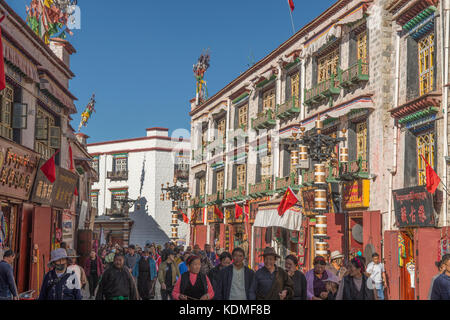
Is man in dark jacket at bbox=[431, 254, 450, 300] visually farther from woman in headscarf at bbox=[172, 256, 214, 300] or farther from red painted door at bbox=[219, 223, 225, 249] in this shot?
red painted door at bbox=[219, 223, 225, 249]

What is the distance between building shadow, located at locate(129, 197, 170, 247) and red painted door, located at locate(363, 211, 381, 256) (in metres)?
32.0

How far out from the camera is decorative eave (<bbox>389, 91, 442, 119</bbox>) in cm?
1638

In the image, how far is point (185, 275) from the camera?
9.39 m

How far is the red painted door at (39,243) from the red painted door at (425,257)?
35.7ft

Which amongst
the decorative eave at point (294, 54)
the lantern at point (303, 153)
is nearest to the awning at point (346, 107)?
the lantern at point (303, 153)

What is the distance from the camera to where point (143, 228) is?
1991 inches

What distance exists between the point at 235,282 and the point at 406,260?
10.2 meters

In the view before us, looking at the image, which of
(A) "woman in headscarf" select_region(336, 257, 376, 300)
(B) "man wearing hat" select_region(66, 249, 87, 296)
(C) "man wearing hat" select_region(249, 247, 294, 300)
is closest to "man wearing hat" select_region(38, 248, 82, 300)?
(C) "man wearing hat" select_region(249, 247, 294, 300)

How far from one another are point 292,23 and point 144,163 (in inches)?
1031

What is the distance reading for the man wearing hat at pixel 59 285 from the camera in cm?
900

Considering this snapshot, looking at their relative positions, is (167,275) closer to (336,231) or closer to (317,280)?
(317,280)

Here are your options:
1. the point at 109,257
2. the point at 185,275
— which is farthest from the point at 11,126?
the point at 185,275

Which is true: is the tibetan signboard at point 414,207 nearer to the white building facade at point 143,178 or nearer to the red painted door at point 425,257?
the red painted door at point 425,257

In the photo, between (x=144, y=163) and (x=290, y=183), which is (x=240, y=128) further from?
(x=144, y=163)
